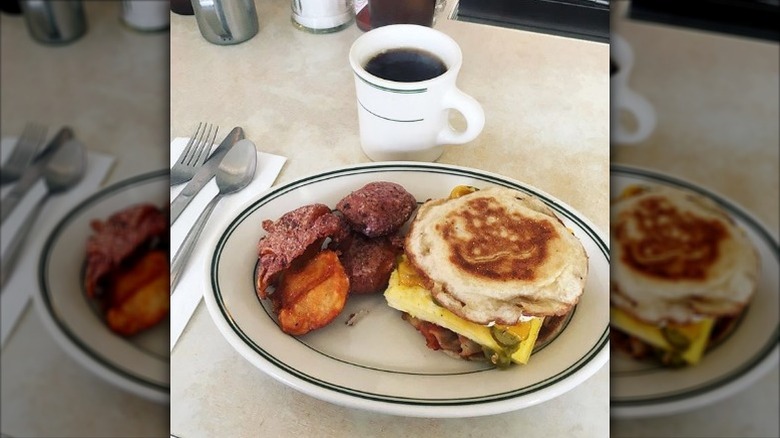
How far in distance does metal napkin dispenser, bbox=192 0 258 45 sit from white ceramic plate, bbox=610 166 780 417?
1.97 feet

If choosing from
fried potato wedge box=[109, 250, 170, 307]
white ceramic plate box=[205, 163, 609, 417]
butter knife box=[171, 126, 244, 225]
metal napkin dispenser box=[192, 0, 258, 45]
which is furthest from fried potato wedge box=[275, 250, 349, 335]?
metal napkin dispenser box=[192, 0, 258, 45]

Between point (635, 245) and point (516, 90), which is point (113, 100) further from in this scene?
point (516, 90)

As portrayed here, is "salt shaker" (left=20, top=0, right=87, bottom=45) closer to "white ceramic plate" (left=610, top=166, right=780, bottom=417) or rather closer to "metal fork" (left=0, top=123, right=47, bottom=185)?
"metal fork" (left=0, top=123, right=47, bottom=185)

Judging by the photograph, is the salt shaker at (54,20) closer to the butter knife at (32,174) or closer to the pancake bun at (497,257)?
the butter knife at (32,174)

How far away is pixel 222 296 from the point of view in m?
0.41

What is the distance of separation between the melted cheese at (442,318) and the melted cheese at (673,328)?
8.9 inches

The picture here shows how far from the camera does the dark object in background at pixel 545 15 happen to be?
716 millimetres

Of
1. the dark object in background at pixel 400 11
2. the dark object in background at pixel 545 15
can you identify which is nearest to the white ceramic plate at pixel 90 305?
the dark object in background at pixel 400 11

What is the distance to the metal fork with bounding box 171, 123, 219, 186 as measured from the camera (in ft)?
1.73

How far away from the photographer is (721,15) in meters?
0.13

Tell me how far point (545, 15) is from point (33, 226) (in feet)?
2.30

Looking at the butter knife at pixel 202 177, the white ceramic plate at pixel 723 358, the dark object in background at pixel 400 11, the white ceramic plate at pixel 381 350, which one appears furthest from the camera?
the dark object in background at pixel 400 11

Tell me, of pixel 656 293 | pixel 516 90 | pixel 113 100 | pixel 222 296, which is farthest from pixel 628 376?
pixel 516 90

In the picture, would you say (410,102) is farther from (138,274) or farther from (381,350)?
(138,274)
